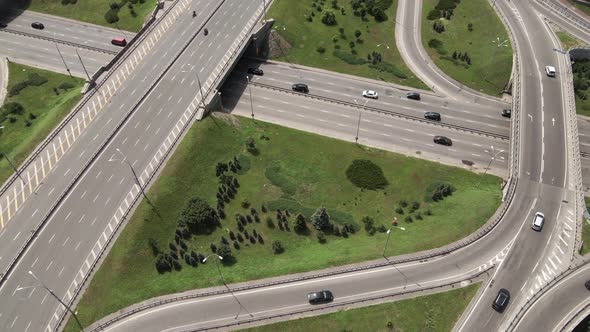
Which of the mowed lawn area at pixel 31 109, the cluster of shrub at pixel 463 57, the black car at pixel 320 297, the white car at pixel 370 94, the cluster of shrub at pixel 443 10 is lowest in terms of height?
the mowed lawn area at pixel 31 109

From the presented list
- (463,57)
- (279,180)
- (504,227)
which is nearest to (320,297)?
(279,180)

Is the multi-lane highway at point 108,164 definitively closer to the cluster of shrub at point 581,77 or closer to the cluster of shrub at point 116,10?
the cluster of shrub at point 116,10

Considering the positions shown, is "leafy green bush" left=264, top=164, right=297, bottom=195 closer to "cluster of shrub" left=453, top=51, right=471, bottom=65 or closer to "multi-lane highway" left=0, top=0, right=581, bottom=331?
"multi-lane highway" left=0, top=0, right=581, bottom=331

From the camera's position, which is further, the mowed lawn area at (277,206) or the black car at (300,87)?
the black car at (300,87)

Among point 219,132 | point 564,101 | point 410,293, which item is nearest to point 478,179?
point 564,101

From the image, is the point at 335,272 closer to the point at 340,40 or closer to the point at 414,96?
the point at 414,96

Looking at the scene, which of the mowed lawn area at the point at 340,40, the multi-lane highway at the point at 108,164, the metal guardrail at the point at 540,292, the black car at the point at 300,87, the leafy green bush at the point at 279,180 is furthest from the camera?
the mowed lawn area at the point at 340,40

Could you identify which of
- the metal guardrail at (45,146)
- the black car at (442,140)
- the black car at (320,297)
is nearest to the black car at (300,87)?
the black car at (442,140)
